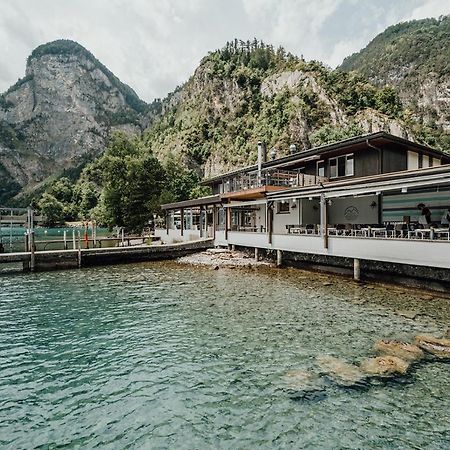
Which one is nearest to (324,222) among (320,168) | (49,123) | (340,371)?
(320,168)

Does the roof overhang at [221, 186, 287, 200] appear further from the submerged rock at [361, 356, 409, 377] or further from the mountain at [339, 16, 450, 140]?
the mountain at [339, 16, 450, 140]

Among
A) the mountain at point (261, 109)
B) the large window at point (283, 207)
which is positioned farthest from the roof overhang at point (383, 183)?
the mountain at point (261, 109)

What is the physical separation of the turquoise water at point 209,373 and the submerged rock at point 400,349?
0.98 feet

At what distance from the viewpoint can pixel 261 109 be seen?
281 ft

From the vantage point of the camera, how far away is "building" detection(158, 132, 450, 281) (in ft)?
41.4

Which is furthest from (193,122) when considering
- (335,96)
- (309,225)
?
(309,225)

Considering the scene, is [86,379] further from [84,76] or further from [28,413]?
[84,76]

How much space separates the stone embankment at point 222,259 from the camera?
20.4 metres

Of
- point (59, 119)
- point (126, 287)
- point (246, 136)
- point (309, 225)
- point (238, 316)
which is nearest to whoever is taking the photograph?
point (238, 316)

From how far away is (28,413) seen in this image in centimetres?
519

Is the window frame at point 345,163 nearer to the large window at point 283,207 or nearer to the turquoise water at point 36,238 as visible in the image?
the large window at point 283,207

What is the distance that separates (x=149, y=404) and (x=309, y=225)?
17981 mm

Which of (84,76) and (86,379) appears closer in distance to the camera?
(86,379)

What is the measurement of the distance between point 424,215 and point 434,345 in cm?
1077
